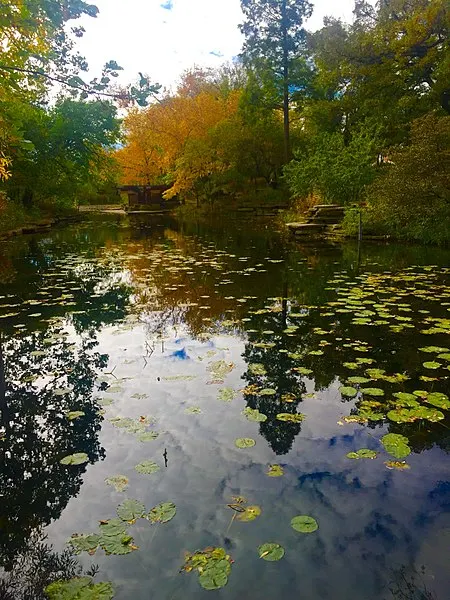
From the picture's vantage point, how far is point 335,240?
15.0m

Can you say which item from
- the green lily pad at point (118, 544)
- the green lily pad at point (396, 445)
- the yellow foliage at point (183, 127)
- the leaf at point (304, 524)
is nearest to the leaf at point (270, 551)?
the leaf at point (304, 524)

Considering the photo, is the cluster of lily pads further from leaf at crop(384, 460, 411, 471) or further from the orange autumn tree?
the orange autumn tree

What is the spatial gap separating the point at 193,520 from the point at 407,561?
1120 mm

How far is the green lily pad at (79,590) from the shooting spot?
1.89 m

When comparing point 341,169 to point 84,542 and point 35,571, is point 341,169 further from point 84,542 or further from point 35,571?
point 35,571

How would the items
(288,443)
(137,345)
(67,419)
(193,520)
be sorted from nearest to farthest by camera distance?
(193,520)
(288,443)
(67,419)
(137,345)

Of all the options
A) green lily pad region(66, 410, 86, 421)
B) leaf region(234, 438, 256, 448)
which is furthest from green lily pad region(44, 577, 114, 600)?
green lily pad region(66, 410, 86, 421)

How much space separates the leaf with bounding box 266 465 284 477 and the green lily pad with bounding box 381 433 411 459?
809mm

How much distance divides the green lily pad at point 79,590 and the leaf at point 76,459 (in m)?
0.97

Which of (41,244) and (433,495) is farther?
(41,244)

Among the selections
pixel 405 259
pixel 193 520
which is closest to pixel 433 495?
pixel 193 520

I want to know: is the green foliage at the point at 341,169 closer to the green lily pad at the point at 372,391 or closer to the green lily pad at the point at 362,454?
the green lily pad at the point at 372,391

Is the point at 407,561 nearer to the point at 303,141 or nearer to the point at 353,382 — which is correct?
the point at 353,382

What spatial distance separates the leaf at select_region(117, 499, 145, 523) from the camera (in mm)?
2352
